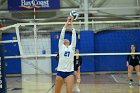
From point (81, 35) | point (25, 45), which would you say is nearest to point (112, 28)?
point (81, 35)

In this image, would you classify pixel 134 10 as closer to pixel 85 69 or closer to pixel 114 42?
pixel 114 42

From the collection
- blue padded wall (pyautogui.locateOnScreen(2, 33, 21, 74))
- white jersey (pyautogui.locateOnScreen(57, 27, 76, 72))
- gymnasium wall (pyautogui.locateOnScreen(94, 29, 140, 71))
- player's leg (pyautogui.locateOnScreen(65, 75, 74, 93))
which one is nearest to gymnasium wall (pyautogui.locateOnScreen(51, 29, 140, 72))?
gymnasium wall (pyautogui.locateOnScreen(94, 29, 140, 71))

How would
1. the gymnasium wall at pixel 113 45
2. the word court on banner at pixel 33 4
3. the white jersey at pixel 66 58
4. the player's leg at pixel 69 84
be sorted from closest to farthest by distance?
the player's leg at pixel 69 84, the white jersey at pixel 66 58, the gymnasium wall at pixel 113 45, the word court on banner at pixel 33 4

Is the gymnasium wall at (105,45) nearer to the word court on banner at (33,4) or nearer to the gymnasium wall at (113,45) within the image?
the gymnasium wall at (113,45)

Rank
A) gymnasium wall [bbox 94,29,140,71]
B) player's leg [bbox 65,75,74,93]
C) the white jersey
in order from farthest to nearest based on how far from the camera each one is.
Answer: gymnasium wall [bbox 94,29,140,71]
the white jersey
player's leg [bbox 65,75,74,93]

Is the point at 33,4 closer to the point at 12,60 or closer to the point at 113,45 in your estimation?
the point at 12,60

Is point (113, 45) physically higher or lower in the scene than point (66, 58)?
higher

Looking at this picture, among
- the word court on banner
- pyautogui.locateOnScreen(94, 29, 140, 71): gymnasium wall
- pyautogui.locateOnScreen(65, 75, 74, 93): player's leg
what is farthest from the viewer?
the word court on banner

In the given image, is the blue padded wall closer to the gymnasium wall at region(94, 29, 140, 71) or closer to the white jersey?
the gymnasium wall at region(94, 29, 140, 71)

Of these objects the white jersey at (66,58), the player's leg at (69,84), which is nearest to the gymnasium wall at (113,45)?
the white jersey at (66,58)

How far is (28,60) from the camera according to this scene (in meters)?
18.4

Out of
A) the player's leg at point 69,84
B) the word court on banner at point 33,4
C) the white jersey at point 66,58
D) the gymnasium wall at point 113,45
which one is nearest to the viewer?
the player's leg at point 69,84

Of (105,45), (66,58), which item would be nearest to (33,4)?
(105,45)

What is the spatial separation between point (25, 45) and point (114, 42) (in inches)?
186
